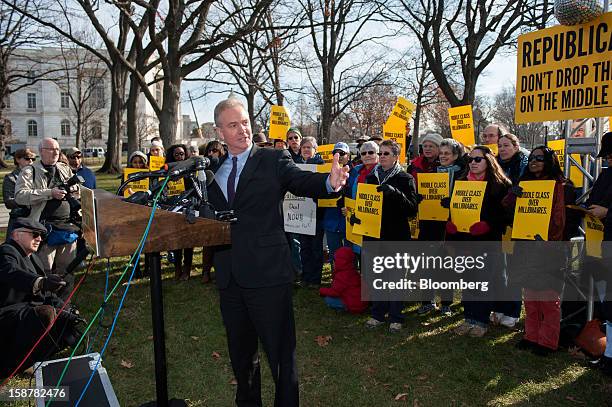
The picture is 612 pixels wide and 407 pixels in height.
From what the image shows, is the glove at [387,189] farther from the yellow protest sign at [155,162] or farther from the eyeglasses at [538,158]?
the yellow protest sign at [155,162]

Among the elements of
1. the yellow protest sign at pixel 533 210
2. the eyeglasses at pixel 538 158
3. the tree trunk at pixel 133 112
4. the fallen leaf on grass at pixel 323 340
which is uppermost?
the tree trunk at pixel 133 112

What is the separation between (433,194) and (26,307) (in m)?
4.80

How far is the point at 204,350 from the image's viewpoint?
214 inches

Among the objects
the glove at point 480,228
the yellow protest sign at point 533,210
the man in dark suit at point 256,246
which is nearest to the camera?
the man in dark suit at point 256,246

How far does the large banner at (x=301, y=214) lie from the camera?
295 inches

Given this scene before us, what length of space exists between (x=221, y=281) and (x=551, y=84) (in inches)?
173

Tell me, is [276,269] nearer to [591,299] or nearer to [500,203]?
[500,203]

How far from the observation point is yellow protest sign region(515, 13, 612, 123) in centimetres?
499

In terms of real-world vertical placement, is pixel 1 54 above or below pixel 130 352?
above

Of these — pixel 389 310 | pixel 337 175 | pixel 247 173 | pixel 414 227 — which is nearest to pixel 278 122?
pixel 414 227

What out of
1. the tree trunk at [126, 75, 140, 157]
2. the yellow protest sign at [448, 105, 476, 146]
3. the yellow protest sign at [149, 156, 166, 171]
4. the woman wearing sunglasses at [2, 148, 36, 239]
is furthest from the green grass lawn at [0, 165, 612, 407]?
the tree trunk at [126, 75, 140, 157]

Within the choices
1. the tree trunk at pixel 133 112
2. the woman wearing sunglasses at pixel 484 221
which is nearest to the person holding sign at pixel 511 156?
the woman wearing sunglasses at pixel 484 221

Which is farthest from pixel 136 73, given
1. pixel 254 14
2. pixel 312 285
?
pixel 312 285

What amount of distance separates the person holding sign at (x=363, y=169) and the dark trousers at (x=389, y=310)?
966 mm
